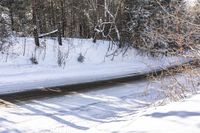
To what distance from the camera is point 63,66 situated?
20.8 meters

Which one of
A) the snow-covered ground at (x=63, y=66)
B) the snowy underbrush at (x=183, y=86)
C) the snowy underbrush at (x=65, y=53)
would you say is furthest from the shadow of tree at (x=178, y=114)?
the snowy underbrush at (x=65, y=53)

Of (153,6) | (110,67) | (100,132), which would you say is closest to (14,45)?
(110,67)

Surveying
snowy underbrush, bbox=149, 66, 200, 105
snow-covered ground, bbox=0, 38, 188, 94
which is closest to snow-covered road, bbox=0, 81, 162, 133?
snowy underbrush, bbox=149, 66, 200, 105

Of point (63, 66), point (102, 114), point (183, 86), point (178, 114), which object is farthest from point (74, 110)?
point (63, 66)

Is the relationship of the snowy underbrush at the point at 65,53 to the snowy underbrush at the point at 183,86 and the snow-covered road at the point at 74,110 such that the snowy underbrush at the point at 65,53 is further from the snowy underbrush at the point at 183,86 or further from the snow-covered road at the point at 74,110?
the snowy underbrush at the point at 183,86

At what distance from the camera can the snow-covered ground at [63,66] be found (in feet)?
53.1

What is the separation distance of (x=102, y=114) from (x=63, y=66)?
33.8 ft

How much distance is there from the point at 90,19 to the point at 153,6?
173 inches

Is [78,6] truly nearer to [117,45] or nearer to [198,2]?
[117,45]

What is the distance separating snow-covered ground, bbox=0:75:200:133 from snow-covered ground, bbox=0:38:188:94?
1787 mm

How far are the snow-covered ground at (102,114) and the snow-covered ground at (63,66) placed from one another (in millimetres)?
1787

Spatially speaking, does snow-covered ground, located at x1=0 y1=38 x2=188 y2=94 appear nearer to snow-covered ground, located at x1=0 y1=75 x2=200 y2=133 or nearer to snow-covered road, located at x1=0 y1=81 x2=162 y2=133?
snow-covered road, located at x1=0 y1=81 x2=162 y2=133

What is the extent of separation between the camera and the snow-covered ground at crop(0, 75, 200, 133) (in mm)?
6773

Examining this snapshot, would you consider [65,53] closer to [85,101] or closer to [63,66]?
[63,66]
